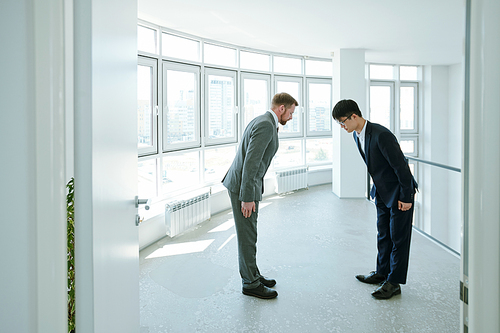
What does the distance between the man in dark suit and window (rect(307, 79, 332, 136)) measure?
192 inches

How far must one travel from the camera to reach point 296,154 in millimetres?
7289

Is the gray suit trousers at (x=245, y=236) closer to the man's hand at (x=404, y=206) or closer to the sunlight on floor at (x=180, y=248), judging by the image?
the man's hand at (x=404, y=206)

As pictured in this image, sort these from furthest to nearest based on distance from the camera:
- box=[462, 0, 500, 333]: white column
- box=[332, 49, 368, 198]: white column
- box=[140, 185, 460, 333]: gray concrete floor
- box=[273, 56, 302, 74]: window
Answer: box=[273, 56, 302, 74]: window < box=[332, 49, 368, 198]: white column < box=[140, 185, 460, 333]: gray concrete floor < box=[462, 0, 500, 333]: white column

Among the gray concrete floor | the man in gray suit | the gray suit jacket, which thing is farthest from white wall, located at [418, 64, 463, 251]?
the gray suit jacket

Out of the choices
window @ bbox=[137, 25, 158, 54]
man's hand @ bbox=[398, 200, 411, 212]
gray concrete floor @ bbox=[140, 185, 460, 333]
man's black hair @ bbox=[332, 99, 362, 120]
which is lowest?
gray concrete floor @ bbox=[140, 185, 460, 333]

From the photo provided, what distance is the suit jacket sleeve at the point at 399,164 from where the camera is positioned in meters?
2.31

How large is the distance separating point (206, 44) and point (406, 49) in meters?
3.64

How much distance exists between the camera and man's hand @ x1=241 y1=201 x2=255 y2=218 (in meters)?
2.43

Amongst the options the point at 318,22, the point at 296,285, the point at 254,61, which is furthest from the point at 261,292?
the point at 254,61

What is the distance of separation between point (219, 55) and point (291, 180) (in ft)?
8.57

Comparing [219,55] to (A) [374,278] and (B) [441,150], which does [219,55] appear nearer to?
(A) [374,278]

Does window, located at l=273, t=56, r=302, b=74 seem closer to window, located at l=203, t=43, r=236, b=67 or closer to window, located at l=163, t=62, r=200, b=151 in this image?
window, located at l=203, t=43, r=236, b=67

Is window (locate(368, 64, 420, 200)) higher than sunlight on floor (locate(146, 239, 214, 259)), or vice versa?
window (locate(368, 64, 420, 200))

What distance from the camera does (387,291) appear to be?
2543 mm
